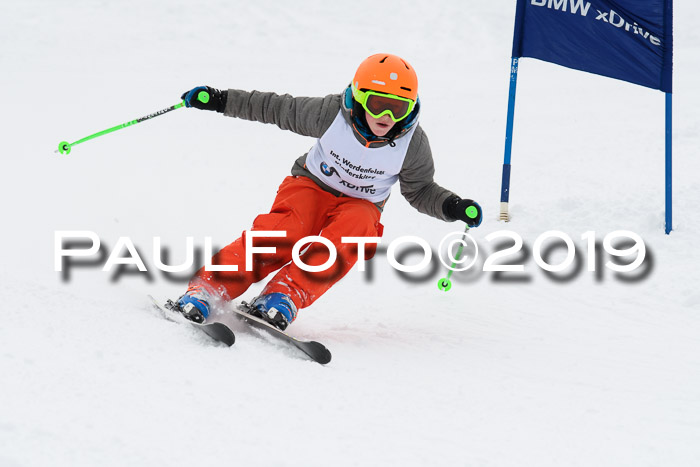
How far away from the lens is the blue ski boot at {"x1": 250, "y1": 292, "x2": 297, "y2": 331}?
3.51 m

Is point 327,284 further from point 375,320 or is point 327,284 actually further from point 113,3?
point 113,3

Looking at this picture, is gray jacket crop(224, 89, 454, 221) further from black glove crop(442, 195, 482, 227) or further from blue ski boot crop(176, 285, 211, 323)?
blue ski boot crop(176, 285, 211, 323)

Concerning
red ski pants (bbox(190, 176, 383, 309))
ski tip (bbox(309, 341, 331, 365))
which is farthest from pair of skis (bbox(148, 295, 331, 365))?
red ski pants (bbox(190, 176, 383, 309))

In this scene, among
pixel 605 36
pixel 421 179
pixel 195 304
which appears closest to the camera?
pixel 195 304

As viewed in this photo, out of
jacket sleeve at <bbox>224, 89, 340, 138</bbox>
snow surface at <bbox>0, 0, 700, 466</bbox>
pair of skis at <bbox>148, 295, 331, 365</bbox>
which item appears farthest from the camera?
jacket sleeve at <bbox>224, 89, 340, 138</bbox>

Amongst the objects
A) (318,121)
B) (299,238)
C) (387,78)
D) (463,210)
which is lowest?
(299,238)

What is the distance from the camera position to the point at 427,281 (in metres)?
5.20

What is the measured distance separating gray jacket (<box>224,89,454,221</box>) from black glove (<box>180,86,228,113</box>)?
0.15 ft

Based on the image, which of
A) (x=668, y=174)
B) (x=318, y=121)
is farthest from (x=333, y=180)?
(x=668, y=174)

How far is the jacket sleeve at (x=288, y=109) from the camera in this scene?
13.4 ft

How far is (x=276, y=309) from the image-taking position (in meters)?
3.53

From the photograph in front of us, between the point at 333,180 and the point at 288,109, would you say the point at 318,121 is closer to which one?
the point at 288,109

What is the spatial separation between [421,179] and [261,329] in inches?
51.8

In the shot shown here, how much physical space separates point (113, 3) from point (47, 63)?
2590 mm
